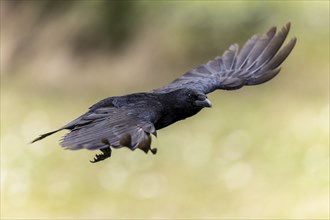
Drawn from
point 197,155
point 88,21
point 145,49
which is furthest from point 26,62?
point 197,155

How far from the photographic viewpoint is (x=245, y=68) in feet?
35.2

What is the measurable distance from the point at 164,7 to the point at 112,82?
1961 millimetres

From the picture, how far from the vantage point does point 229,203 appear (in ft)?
53.1

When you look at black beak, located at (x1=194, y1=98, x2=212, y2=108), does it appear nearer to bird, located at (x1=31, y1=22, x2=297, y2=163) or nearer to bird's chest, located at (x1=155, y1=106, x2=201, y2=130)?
bird, located at (x1=31, y1=22, x2=297, y2=163)

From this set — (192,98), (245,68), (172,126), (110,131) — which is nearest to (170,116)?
(192,98)

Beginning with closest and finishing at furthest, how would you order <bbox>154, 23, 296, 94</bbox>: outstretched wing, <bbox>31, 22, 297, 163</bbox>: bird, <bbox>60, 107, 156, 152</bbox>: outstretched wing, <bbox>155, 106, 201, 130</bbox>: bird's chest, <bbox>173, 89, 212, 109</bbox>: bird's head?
<bbox>60, 107, 156, 152</bbox>: outstretched wing
<bbox>31, 22, 297, 163</bbox>: bird
<bbox>155, 106, 201, 130</bbox>: bird's chest
<bbox>173, 89, 212, 109</bbox>: bird's head
<bbox>154, 23, 296, 94</bbox>: outstretched wing

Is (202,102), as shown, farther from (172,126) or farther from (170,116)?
(172,126)

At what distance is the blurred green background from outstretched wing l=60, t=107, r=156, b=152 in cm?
765

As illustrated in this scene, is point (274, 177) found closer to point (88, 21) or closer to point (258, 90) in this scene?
point (258, 90)

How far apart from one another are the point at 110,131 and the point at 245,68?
3183 mm

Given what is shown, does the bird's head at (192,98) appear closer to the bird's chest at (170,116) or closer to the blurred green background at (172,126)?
the bird's chest at (170,116)

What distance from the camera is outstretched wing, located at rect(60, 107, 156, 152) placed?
740 cm

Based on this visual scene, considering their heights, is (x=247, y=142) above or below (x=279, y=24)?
below

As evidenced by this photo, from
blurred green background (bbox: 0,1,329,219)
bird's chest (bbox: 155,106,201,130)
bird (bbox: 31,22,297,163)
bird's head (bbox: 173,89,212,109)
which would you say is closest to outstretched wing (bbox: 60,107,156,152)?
bird (bbox: 31,22,297,163)
